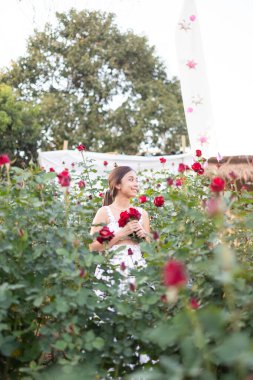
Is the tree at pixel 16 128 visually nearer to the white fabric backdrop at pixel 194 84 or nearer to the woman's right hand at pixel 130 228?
the white fabric backdrop at pixel 194 84

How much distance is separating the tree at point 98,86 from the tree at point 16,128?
5.16 m

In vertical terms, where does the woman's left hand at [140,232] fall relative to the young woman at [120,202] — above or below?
below

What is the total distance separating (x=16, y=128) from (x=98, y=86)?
24.6 ft

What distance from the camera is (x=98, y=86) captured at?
21.1m

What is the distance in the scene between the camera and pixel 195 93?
557 cm

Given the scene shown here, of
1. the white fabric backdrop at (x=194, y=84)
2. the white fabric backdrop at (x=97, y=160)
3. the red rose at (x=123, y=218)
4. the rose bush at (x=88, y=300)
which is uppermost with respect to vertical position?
the white fabric backdrop at (x=194, y=84)

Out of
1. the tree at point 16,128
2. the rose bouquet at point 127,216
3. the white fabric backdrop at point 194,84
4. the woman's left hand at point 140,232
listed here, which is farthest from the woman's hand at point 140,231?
the tree at point 16,128

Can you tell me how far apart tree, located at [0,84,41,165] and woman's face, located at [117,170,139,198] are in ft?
35.5

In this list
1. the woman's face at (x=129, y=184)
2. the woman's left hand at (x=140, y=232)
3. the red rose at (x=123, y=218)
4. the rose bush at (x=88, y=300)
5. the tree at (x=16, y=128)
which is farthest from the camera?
the tree at (x=16, y=128)

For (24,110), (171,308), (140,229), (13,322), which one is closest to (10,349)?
(13,322)

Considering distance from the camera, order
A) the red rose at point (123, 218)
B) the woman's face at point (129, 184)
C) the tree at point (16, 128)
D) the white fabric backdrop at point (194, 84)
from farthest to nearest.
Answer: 1. the tree at point (16, 128)
2. the white fabric backdrop at point (194, 84)
3. the woman's face at point (129, 184)
4. the red rose at point (123, 218)

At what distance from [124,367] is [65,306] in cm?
36

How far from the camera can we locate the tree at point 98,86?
2048cm

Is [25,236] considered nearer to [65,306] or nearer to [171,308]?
[65,306]
